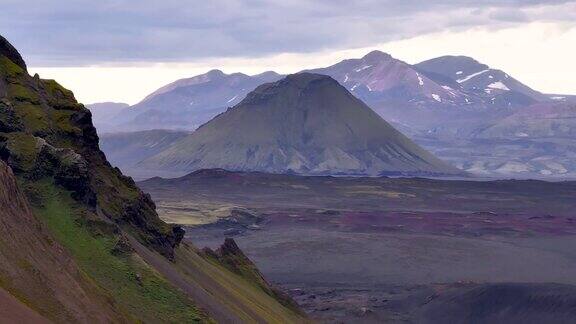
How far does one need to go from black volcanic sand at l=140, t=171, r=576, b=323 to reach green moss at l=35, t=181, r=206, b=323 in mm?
41574

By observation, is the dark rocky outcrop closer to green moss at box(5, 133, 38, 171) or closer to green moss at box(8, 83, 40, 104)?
green moss at box(8, 83, 40, 104)

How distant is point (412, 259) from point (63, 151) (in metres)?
87.5

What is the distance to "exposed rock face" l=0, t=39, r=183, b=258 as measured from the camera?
43500 mm

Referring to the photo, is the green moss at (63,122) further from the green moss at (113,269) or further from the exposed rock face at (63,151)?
the green moss at (113,269)

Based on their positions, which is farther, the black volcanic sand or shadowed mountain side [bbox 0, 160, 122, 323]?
the black volcanic sand

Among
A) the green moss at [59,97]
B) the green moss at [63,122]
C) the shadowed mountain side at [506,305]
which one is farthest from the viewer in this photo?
the shadowed mountain side at [506,305]

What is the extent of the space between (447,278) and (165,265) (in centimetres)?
6782

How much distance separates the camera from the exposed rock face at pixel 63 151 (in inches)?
1713

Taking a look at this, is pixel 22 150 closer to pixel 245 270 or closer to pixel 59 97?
pixel 59 97

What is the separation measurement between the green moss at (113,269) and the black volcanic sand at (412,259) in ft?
136

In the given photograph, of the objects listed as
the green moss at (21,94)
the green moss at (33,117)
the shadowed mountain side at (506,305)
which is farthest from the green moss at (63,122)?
the shadowed mountain side at (506,305)

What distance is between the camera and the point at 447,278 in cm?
11088

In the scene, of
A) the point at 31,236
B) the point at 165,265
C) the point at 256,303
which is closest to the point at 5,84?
the point at 165,265

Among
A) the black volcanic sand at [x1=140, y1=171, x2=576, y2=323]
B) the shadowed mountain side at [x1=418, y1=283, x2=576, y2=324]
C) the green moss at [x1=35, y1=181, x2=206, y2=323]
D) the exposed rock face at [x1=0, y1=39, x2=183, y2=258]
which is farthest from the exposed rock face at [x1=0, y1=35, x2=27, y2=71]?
the shadowed mountain side at [x1=418, y1=283, x2=576, y2=324]
